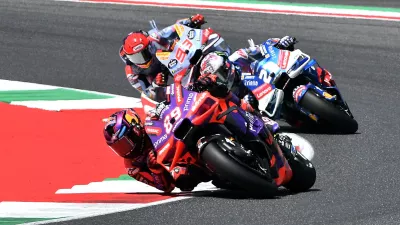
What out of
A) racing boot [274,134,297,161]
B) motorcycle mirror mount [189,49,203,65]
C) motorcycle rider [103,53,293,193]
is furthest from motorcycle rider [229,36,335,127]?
motorcycle rider [103,53,293,193]

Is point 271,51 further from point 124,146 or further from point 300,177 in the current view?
point 124,146

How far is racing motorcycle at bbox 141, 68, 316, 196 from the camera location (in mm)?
8492

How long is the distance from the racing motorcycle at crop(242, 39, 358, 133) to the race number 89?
324 cm

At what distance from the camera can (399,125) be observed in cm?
1228

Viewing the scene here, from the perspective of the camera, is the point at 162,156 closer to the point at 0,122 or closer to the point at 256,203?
the point at 256,203

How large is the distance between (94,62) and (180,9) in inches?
132

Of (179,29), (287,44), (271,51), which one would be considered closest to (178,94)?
(271,51)

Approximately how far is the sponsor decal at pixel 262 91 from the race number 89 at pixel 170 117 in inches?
127

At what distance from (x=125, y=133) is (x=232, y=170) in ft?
4.07

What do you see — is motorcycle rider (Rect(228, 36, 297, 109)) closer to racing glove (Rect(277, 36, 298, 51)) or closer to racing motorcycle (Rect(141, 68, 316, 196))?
racing glove (Rect(277, 36, 298, 51))

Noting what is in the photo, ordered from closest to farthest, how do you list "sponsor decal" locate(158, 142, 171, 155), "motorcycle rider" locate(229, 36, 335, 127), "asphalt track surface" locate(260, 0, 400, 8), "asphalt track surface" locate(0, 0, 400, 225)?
"asphalt track surface" locate(0, 0, 400, 225)
"sponsor decal" locate(158, 142, 171, 155)
"motorcycle rider" locate(229, 36, 335, 127)
"asphalt track surface" locate(260, 0, 400, 8)

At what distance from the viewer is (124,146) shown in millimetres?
9242

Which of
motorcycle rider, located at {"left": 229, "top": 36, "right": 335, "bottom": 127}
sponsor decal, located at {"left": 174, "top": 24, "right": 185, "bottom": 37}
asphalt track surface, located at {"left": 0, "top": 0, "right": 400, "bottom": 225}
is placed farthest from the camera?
sponsor decal, located at {"left": 174, "top": 24, "right": 185, "bottom": 37}

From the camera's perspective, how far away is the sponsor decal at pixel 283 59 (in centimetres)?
1248
